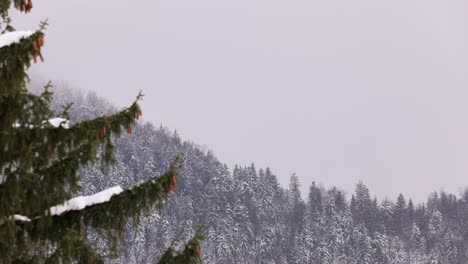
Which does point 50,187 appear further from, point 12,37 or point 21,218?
Result: point 12,37

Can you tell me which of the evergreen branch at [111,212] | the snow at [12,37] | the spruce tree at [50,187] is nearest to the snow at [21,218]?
the spruce tree at [50,187]

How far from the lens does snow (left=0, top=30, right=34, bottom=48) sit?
22.8 feet

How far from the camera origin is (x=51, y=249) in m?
8.00

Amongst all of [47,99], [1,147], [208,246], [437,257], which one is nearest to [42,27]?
[47,99]

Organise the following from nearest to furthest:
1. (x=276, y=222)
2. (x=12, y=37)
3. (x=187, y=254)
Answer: (x=12, y=37) < (x=187, y=254) < (x=276, y=222)

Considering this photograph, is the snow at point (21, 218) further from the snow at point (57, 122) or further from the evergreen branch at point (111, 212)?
the snow at point (57, 122)

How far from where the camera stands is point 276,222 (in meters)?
149

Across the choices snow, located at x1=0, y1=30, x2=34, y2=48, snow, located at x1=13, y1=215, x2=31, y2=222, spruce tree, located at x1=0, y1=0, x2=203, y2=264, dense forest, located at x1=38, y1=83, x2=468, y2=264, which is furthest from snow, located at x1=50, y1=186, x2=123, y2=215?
dense forest, located at x1=38, y1=83, x2=468, y2=264

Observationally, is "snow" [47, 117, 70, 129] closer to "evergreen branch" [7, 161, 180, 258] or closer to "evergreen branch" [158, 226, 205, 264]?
"evergreen branch" [7, 161, 180, 258]

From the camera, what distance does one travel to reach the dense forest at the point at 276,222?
404 ft

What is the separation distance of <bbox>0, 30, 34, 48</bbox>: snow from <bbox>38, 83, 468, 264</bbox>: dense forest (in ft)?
340

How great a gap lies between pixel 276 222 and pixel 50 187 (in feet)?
469

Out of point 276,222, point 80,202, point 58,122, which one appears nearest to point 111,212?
point 80,202

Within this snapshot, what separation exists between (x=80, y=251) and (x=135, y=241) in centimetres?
10514
